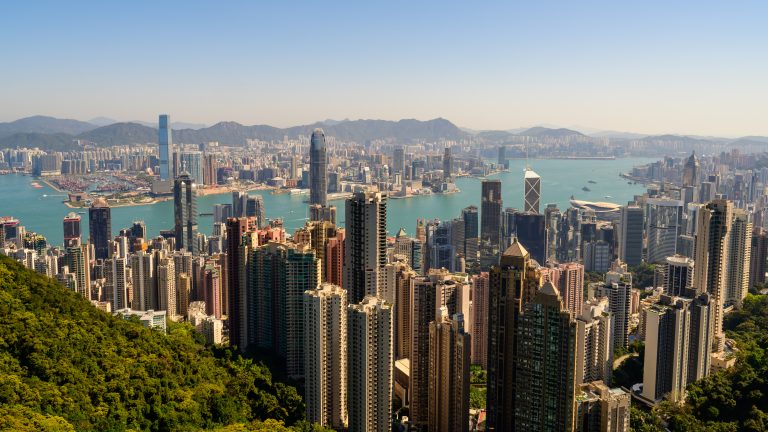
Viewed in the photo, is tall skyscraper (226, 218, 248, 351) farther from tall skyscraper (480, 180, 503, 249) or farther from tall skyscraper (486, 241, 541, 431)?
tall skyscraper (480, 180, 503, 249)

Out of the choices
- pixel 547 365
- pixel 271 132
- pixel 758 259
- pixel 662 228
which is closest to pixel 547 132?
pixel 271 132

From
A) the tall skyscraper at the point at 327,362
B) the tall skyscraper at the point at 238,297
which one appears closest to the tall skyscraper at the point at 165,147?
the tall skyscraper at the point at 238,297

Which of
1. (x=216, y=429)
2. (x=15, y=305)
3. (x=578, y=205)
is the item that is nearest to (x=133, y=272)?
(x=15, y=305)

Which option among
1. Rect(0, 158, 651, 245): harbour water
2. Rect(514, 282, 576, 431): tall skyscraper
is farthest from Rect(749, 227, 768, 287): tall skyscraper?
Rect(0, 158, 651, 245): harbour water

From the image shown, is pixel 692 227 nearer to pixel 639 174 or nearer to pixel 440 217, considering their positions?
pixel 440 217

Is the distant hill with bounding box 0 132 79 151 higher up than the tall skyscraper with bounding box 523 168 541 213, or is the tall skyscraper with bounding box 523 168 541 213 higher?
the distant hill with bounding box 0 132 79 151

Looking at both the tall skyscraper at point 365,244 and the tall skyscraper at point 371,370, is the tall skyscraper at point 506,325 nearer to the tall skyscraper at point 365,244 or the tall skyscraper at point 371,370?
the tall skyscraper at point 371,370

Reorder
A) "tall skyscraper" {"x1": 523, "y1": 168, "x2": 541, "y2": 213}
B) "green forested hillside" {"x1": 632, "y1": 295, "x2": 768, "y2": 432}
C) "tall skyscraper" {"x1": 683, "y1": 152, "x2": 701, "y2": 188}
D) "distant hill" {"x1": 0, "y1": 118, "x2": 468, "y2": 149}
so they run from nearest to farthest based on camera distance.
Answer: "green forested hillside" {"x1": 632, "y1": 295, "x2": 768, "y2": 432} < "tall skyscraper" {"x1": 523, "y1": 168, "x2": 541, "y2": 213} < "tall skyscraper" {"x1": 683, "y1": 152, "x2": 701, "y2": 188} < "distant hill" {"x1": 0, "y1": 118, "x2": 468, "y2": 149}
